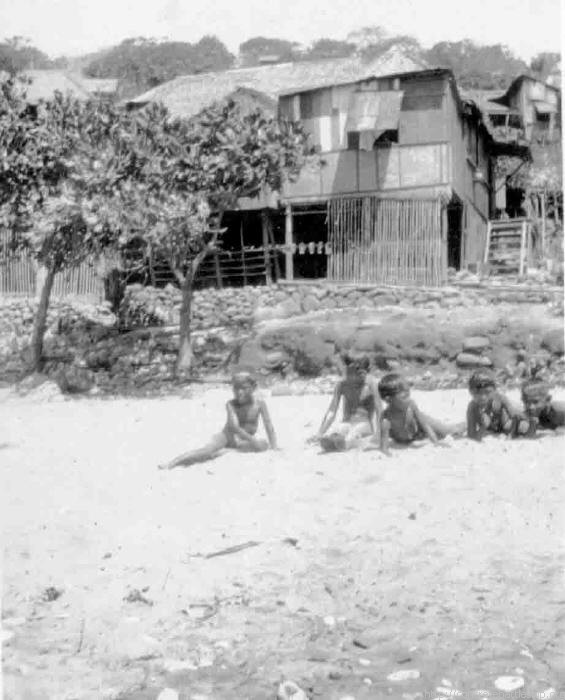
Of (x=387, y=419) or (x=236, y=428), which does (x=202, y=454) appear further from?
Result: (x=387, y=419)

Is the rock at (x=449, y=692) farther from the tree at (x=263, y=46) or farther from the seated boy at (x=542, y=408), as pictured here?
the tree at (x=263, y=46)

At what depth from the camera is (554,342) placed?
914cm

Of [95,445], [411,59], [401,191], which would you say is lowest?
[95,445]

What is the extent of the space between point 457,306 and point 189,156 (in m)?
4.23

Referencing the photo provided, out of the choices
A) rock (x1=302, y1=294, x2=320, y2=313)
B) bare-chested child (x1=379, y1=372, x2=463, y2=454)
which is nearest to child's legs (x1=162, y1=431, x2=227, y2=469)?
bare-chested child (x1=379, y1=372, x2=463, y2=454)

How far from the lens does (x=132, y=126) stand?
12.4m

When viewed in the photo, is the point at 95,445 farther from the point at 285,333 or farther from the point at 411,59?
the point at 411,59

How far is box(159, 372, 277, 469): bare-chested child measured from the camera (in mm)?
7348

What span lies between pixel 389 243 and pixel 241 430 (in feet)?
31.5

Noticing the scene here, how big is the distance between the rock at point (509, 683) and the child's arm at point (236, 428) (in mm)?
3239

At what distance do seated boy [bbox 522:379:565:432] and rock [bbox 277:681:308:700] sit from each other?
3.30m

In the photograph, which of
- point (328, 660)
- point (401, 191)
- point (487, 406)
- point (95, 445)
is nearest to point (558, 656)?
point (328, 660)

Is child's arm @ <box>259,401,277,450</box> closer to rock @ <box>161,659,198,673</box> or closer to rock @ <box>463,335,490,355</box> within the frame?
rock @ <box>161,659,198,673</box>

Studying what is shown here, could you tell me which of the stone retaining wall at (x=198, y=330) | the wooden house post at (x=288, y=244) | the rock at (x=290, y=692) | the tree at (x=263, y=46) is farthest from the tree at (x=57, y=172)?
the rock at (x=290, y=692)
